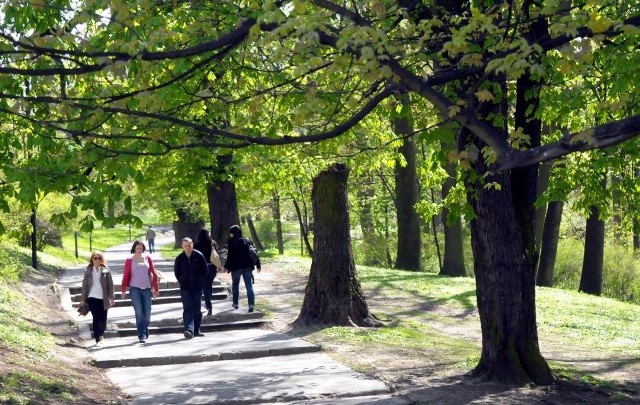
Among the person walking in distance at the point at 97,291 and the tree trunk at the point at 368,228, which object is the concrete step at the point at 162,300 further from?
the tree trunk at the point at 368,228

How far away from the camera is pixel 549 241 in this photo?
32906 mm

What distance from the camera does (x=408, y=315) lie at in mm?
22391

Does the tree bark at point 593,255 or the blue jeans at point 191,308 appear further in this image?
the tree bark at point 593,255

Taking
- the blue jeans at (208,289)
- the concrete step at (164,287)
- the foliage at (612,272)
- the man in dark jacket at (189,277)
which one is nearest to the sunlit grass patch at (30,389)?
the man in dark jacket at (189,277)

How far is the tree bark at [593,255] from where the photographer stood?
105 ft

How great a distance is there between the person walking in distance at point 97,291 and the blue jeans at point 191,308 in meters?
1.29

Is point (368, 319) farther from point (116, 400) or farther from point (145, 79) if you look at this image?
point (145, 79)

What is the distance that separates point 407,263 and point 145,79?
84.5 feet

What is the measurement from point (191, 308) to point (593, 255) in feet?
59.7

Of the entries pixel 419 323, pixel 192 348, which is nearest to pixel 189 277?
pixel 192 348

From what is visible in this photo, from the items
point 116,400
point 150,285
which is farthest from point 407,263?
point 116,400

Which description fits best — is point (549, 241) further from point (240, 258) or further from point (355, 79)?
point (355, 79)

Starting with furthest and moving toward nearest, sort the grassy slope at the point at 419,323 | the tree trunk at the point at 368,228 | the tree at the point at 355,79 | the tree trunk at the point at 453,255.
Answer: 1. the tree trunk at the point at 368,228
2. the tree trunk at the point at 453,255
3. the grassy slope at the point at 419,323
4. the tree at the point at 355,79

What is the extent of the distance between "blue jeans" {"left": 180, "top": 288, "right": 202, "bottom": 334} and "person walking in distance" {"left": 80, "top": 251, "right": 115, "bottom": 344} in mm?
1288
